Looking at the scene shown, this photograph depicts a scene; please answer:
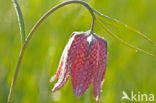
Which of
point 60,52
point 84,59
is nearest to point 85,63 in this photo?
point 84,59

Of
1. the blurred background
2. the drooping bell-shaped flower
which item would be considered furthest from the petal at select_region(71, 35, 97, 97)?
the blurred background

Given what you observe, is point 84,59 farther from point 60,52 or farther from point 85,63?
point 60,52

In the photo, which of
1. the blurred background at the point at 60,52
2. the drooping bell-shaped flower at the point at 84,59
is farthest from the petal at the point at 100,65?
the blurred background at the point at 60,52

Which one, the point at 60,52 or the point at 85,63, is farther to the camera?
the point at 60,52

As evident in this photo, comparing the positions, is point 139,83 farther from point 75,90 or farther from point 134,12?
point 75,90

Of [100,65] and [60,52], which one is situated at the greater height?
[60,52]

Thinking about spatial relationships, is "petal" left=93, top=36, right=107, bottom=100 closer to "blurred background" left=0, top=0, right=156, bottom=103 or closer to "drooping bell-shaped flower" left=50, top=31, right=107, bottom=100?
"drooping bell-shaped flower" left=50, top=31, right=107, bottom=100

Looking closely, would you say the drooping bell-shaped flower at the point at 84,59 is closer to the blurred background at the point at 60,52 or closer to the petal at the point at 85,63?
the petal at the point at 85,63
